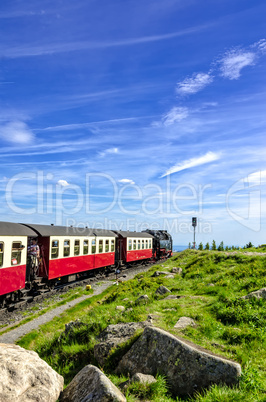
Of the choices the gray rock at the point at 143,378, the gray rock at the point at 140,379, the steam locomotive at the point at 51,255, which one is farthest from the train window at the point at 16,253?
the gray rock at the point at 143,378

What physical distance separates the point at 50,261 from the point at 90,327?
10493 mm

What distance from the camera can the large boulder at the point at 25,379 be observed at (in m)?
4.59

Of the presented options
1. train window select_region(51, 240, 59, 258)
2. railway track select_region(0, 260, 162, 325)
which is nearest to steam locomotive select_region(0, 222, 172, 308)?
train window select_region(51, 240, 59, 258)

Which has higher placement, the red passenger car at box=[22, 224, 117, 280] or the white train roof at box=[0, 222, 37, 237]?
the white train roof at box=[0, 222, 37, 237]

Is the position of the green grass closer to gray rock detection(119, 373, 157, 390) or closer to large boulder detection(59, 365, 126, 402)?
large boulder detection(59, 365, 126, 402)

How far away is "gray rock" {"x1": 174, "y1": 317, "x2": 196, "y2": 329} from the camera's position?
308 inches

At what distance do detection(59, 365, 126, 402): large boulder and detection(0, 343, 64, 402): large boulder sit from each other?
30 cm

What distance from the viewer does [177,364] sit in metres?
5.71

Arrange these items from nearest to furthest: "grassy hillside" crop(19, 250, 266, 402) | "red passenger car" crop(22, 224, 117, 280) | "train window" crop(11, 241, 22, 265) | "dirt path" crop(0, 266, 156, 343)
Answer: "grassy hillside" crop(19, 250, 266, 402), "dirt path" crop(0, 266, 156, 343), "train window" crop(11, 241, 22, 265), "red passenger car" crop(22, 224, 117, 280)

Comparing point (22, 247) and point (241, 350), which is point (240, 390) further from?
Result: point (22, 247)

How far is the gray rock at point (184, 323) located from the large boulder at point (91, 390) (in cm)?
331

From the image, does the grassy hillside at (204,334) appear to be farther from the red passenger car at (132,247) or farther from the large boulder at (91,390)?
the red passenger car at (132,247)

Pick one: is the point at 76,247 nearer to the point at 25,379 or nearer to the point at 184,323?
the point at 184,323

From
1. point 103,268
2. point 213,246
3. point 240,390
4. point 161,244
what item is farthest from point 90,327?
point 213,246
